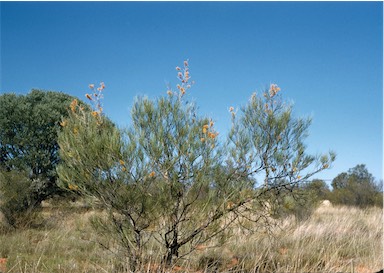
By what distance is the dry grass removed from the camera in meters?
6.31

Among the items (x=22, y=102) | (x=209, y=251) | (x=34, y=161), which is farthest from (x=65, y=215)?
(x=209, y=251)

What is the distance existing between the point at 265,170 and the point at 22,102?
41.1 ft

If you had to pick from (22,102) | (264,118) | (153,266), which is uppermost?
(22,102)

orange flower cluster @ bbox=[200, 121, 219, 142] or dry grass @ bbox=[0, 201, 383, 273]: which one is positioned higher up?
orange flower cluster @ bbox=[200, 121, 219, 142]

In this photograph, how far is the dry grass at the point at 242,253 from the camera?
20.7 ft

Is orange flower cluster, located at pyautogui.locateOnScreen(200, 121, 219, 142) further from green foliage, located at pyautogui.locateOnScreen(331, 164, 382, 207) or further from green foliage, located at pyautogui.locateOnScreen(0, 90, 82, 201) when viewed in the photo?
green foliage, located at pyautogui.locateOnScreen(331, 164, 382, 207)

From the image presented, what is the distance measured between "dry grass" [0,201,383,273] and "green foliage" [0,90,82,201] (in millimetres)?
5052

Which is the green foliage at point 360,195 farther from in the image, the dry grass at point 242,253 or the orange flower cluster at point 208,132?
the orange flower cluster at point 208,132

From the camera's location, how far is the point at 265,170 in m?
6.00

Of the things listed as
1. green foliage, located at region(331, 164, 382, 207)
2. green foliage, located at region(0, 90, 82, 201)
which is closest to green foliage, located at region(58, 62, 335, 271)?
green foliage, located at region(0, 90, 82, 201)

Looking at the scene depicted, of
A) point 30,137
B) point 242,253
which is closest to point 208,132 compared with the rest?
point 242,253

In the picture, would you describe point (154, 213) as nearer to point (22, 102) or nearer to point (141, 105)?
point (141, 105)

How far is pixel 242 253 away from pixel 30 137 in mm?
10550

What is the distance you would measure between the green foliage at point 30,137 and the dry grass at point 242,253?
5052 millimetres
